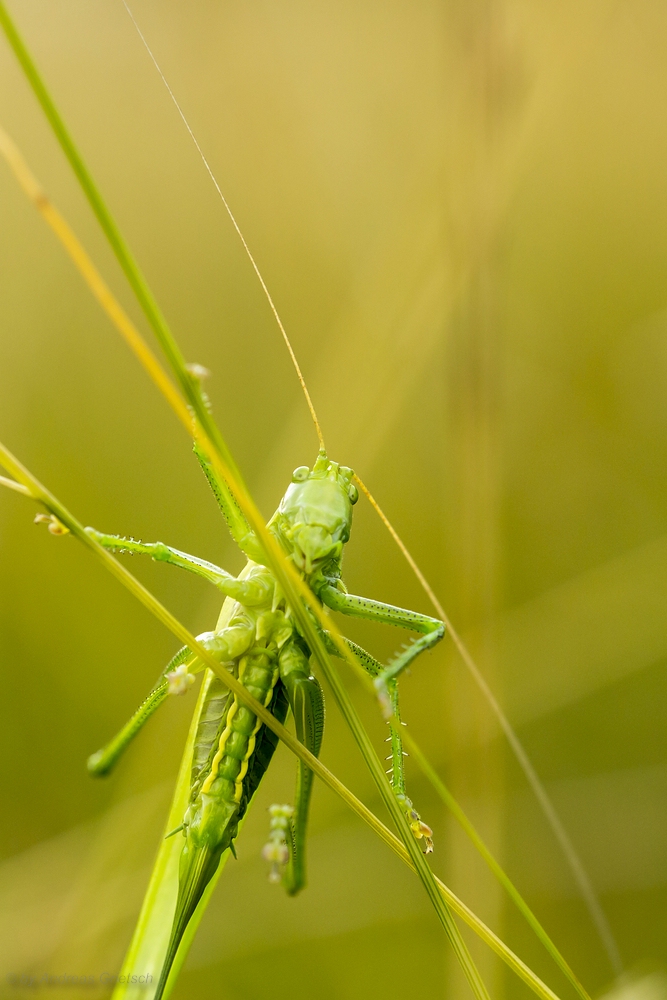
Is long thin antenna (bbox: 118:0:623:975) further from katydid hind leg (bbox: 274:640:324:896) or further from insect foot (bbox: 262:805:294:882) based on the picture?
insect foot (bbox: 262:805:294:882)

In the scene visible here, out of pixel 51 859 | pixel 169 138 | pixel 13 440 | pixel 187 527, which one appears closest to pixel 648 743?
pixel 187 527

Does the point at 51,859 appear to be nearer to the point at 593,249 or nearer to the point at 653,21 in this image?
the point at 593,249

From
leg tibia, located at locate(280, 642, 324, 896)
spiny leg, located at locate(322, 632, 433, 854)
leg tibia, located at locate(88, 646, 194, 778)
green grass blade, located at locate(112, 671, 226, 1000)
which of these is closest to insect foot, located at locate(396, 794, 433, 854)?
spiny leg, located at locate(322, 632, 433, 854)

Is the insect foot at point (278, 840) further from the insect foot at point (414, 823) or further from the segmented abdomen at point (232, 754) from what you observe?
the insect foot at point (414, 823)

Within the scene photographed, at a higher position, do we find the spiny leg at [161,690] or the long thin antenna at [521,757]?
the spiny leg at [161,690]

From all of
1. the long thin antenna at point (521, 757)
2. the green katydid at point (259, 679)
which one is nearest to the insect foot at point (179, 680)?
the green katydid at point (259, 679)

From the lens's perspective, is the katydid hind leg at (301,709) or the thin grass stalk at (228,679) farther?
the katydid hind leg at (301,709)

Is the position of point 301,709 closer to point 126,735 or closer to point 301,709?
point 301,709
